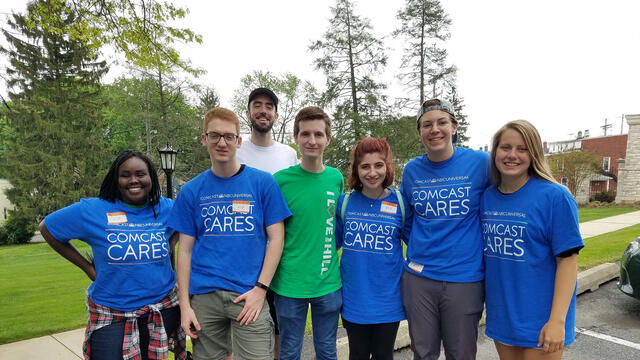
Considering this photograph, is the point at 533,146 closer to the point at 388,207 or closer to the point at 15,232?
the point at 388,207

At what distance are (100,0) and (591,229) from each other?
55.6ft

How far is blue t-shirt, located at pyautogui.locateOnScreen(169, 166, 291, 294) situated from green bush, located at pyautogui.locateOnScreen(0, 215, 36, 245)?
2754 cm

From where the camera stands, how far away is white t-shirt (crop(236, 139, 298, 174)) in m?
3.45

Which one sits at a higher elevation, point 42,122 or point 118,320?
point 42,122

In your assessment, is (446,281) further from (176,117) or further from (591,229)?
(176,117)

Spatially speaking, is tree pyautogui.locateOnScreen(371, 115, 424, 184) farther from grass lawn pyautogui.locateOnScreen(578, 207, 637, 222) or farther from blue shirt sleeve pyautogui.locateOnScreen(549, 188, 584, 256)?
blue shirt sleeve pyautogui.locateOnScreen(549, 188, 584, 256)

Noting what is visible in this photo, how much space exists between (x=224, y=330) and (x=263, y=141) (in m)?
1.78

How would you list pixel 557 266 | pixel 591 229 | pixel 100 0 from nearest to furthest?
1. pixel 557 266
2. pixel 100 0
3. pixel 591 229

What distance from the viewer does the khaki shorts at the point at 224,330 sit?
7.75ft

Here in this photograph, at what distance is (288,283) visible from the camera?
253cm

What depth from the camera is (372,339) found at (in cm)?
257

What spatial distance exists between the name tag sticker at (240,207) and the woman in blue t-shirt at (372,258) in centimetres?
72

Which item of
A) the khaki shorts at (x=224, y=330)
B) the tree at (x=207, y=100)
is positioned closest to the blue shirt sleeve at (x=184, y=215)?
the khaki shorts at (x=224, y=330)

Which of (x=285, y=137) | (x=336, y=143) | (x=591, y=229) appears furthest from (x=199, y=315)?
(x=285, y=137)
